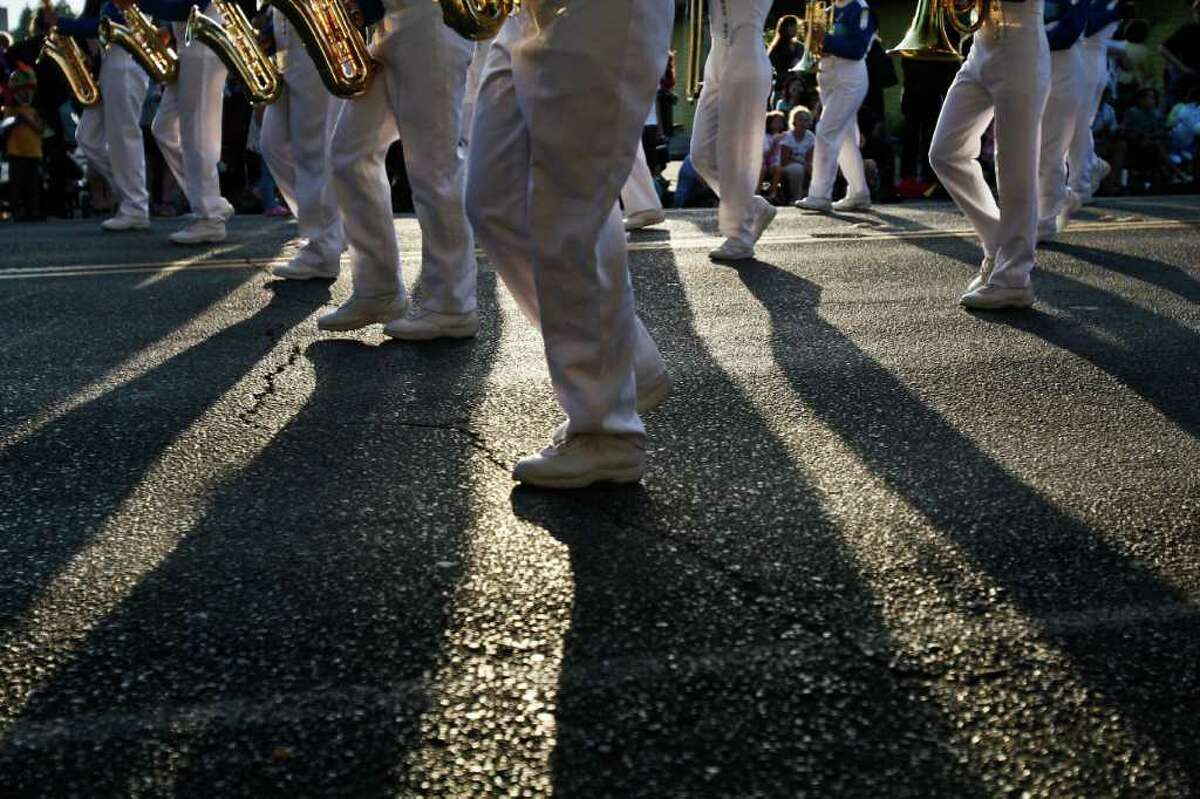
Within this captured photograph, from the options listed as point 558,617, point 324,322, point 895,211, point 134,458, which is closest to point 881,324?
point 324,322

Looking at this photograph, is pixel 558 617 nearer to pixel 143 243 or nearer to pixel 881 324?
pixel 881 324

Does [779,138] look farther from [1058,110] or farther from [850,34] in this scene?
[1058,110]

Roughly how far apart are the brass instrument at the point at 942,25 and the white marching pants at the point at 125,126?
6038 mm

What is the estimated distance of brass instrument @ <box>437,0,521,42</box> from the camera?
3.64 meters

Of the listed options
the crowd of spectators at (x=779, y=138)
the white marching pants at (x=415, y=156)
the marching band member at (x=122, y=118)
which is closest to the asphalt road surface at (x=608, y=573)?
the white marching pants at (x=415, y=156)

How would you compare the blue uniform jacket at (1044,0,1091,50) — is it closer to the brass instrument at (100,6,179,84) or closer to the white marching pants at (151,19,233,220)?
the white marching pants at (151,19,233,220)

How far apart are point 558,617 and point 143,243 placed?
732 cm

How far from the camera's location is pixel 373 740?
2086 millimetres

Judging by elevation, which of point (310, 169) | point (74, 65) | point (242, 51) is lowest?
point (310, 169)

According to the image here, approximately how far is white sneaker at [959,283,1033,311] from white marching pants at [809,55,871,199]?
5.82 meters

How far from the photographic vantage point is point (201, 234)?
357 inches

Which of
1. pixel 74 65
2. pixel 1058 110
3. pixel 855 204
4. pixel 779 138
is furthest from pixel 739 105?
pixel 779 138

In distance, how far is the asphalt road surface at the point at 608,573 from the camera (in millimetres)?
2057

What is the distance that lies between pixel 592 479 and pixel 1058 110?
19.1ft
